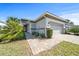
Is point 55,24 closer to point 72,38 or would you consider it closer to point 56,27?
point 56,27

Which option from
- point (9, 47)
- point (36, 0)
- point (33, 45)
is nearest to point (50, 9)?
point (36, 0)

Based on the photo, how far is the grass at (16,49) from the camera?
5.20 metres

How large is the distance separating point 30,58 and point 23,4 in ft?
4.01

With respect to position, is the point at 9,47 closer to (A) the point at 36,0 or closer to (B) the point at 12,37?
(B) the point at 12,37

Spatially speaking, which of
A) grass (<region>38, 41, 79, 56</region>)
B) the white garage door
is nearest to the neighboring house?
the white garage door

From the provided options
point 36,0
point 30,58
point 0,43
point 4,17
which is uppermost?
point 36,0

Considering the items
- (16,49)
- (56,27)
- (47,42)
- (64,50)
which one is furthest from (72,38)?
(16,49)

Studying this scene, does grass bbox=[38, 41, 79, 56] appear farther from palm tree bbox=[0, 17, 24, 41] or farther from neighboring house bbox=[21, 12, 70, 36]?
palm tree bbox=[0, 17, 24, 41]

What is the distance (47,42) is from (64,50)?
0.43 m

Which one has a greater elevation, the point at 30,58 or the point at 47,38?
the point at 47,38

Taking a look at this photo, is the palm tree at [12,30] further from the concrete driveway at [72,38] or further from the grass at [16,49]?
the concrete driveway at [72,38]

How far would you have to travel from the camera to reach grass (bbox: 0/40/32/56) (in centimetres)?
520

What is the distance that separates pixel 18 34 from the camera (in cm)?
531

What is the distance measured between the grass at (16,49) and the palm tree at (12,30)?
13cm
